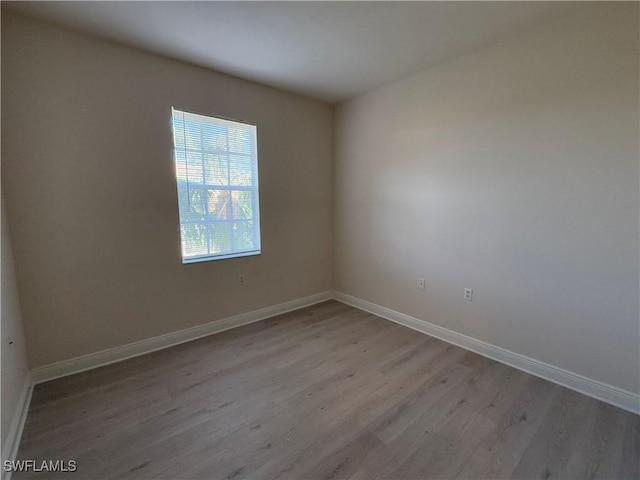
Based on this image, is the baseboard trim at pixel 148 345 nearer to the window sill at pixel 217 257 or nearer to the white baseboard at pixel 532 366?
the window sill at pixel 217 257

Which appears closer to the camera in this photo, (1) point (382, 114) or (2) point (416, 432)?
(2) point (416, 432)

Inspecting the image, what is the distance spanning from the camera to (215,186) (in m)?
2.92

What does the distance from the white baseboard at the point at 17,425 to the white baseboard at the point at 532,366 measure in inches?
119

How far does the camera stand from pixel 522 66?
218cm

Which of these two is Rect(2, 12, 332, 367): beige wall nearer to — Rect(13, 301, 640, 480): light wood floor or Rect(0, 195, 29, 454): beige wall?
Rect(0, 195, 29, 454): beige wall

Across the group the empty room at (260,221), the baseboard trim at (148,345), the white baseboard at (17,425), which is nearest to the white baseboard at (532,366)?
the empty room at (260,221)

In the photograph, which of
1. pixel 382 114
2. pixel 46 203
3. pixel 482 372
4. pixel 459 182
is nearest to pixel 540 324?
pixel 482 372

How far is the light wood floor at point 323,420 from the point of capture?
1475 millimetres

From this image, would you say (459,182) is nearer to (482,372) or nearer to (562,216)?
(562,216)

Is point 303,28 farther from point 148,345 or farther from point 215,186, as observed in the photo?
point 148,345

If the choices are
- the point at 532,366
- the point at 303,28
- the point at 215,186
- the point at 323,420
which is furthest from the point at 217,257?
the point at 532,366

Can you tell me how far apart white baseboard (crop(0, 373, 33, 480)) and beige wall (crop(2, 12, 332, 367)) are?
22 cm

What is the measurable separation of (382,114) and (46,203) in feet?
10.2

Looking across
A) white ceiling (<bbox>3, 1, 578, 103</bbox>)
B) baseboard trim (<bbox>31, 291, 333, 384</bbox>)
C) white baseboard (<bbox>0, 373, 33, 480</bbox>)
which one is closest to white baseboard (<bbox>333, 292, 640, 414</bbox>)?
baseboard trim (<bbox>31, 291, 333, 384</bbox>)
